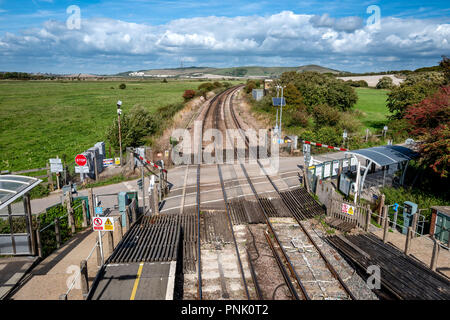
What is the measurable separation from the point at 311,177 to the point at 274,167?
191 inches

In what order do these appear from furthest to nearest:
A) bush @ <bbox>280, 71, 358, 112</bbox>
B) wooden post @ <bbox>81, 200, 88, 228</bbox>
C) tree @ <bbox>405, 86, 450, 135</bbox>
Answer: bush @ <bbox>280, 71, 358, 112</bbox>, tree @ <bbox>405, 86, 450, 135</bbox>, wooden post @ <bbox>81, 200, 88, 228</bbox>

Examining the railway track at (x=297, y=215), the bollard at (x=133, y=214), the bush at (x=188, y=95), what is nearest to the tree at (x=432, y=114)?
the railway track at (x=297, y=215)

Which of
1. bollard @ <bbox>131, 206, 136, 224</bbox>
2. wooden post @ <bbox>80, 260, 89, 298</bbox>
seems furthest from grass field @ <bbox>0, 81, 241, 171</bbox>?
wooden post @ <bbox>80, 260, 89, 298</bbox>

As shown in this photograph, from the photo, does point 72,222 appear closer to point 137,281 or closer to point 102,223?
point 102,223

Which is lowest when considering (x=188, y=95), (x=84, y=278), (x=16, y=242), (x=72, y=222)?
(x=72, y=222)

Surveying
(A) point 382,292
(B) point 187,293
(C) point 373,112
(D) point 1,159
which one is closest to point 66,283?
(B) point 187,293

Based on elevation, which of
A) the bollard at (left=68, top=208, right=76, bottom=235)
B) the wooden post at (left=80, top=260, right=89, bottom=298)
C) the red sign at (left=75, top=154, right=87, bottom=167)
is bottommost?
the bollard at (left=68, top=208, right=76, bottom=235)

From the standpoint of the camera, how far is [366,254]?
1095 centimetres

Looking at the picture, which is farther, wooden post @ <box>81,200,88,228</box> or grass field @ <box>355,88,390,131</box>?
grass field @ <box>355,88,390,131</box>

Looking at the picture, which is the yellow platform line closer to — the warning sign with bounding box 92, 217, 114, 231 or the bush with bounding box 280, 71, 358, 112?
the warning sign with bounding box 92, 217, 114, 231

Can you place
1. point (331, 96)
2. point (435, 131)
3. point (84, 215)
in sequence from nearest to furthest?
point (84, 215)
point (435, 131)
point (331, 96)

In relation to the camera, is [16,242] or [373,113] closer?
[16,242]

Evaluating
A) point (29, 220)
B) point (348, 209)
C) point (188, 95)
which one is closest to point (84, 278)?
point (29, 220)

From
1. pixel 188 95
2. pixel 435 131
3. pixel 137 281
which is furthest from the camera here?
pixel 188 95
